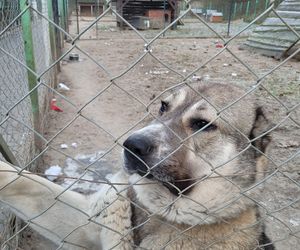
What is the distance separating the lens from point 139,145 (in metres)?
1.67

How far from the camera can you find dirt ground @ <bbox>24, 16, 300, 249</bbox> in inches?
110

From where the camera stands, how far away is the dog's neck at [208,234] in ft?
6.31

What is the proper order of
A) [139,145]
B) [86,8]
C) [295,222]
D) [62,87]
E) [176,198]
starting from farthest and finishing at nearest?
[86,8]
[62,87]
[295,222]
[176,198]
[139,145]

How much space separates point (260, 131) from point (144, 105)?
1.18 metres

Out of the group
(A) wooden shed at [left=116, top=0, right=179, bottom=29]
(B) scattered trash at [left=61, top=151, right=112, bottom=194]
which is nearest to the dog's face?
(B) scattered trash at [left=61, top=151, right=112, bottom=194]

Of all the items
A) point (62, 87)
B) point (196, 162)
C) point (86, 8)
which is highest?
point (196, 162)

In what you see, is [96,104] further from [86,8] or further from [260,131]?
[86,8]

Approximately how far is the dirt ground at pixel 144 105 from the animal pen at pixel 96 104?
0.01m

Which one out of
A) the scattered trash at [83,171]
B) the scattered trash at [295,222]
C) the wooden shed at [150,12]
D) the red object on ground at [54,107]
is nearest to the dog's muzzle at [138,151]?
the scattered trash at [83,171]

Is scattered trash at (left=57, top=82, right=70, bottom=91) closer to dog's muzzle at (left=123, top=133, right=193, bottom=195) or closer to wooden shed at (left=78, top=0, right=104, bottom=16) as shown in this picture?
dog's muzzle at (left=123, top=133, right=193, bottom=195)

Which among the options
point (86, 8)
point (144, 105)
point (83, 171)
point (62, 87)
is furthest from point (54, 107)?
point (86, 8)

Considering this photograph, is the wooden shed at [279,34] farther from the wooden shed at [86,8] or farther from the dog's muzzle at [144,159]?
the wooden shed at [86,8]

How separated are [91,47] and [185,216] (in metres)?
9.95

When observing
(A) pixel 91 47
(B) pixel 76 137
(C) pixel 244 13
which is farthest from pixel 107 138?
(C) pixel 244 13
